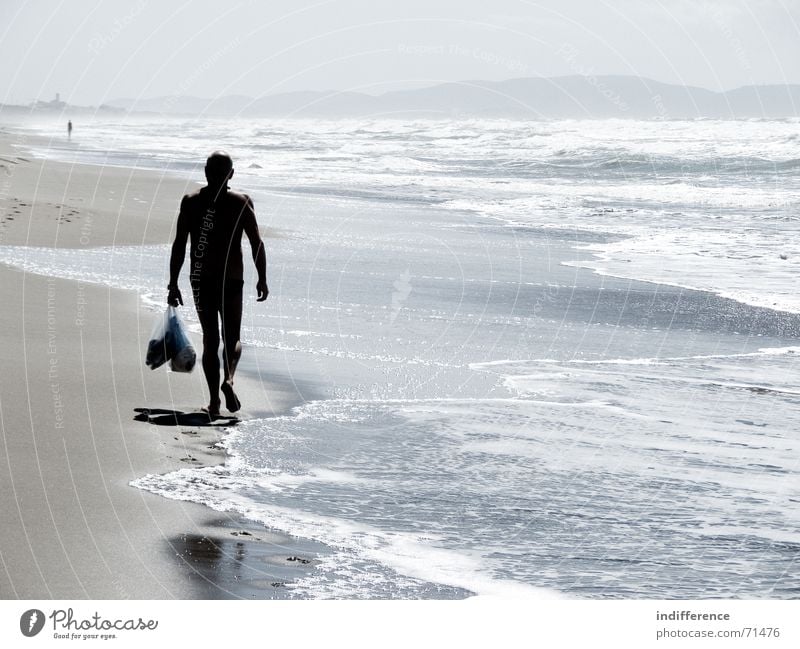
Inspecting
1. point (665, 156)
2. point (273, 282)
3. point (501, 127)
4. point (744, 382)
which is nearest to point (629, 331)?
point (744, 382)

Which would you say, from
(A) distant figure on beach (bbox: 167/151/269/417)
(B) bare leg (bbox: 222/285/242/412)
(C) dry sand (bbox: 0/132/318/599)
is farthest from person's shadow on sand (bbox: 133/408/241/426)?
(A) distant figure on beach (bbox: 167/151/269/417)

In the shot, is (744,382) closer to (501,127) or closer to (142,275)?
(142,275)

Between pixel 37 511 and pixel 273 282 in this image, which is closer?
pixel 37 511

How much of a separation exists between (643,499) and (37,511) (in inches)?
119

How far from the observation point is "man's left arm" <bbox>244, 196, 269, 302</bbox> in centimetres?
650

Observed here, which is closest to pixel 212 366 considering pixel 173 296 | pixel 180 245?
pixel 173 296

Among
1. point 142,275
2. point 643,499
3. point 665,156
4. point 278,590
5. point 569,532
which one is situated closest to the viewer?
point 278,590

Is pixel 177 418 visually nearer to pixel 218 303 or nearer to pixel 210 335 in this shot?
pixel 210 335

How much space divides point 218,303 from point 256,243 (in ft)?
1.48

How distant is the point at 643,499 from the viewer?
19.2 ft

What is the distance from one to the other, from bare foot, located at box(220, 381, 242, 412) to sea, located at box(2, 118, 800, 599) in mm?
200

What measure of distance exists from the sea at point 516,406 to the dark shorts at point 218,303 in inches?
25.3

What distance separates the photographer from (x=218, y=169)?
6.32m

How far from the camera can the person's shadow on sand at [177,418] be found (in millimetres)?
6836
